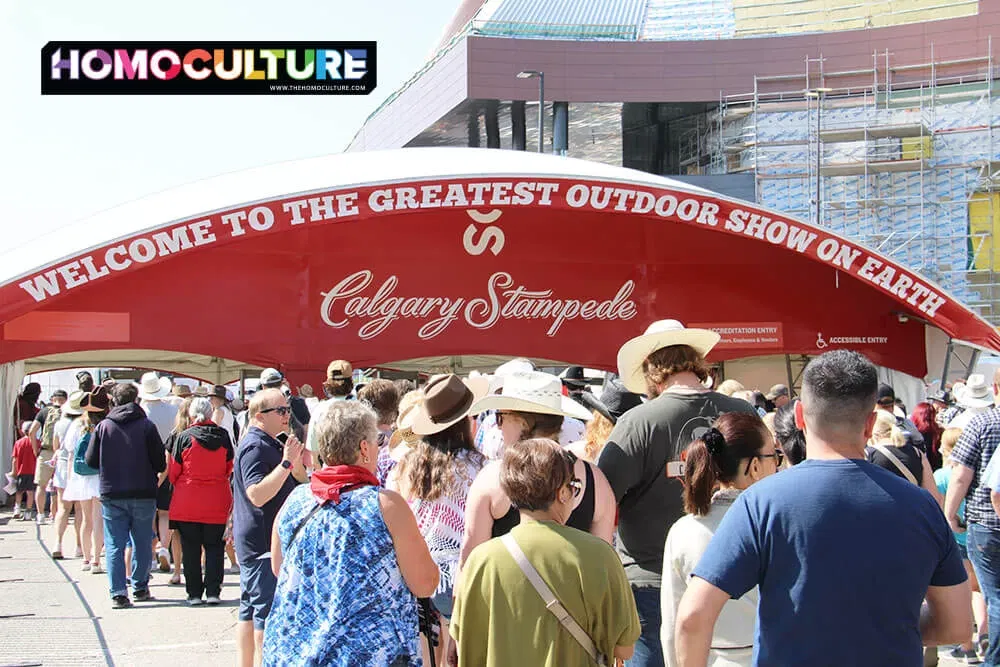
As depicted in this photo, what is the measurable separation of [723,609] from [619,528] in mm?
939

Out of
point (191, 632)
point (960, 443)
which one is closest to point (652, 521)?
point (960, 443)

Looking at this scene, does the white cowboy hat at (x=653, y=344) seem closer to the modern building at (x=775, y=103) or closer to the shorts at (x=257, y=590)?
the shorts at (x=257, y=590)

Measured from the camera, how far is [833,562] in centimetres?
292

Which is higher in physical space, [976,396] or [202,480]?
[976,396]

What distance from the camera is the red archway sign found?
1633 cm

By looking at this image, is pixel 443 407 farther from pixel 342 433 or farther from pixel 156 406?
pixel 156 406

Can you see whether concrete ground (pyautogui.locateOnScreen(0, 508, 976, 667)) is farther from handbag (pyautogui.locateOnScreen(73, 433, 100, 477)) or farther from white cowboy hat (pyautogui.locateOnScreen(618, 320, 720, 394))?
white cowboy hat (pyautogui.locateOnScreen(618, 320, 720, 394))

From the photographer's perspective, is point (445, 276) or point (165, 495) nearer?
point (165, 495)

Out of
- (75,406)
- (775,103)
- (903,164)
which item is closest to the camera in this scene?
(75,406)

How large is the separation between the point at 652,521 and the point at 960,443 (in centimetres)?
318

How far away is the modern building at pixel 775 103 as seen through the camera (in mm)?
40594

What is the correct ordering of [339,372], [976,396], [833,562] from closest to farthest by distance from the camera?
[833,562] < [339,372] < [976,396]

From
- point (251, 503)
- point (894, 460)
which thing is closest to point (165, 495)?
point (251, 503)

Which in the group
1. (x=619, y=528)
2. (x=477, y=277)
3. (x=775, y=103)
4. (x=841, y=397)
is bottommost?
→ (x=619, y=528)
